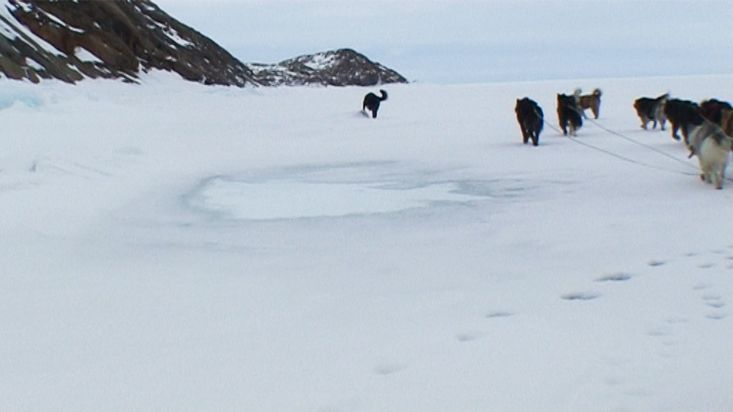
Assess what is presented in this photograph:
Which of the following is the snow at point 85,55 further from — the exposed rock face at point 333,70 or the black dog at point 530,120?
the exposed rock face at point 333,70

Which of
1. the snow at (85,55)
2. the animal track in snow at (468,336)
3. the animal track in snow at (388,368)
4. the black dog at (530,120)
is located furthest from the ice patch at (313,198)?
the snow at (85,55)

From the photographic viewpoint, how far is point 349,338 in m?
3.17

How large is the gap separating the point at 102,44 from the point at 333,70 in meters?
85.5

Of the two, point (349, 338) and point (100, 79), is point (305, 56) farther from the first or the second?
point (349, 338)

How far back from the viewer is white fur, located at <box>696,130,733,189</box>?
648 centimetres

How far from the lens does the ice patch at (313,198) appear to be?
6348mm

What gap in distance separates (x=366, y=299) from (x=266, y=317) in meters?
0.55

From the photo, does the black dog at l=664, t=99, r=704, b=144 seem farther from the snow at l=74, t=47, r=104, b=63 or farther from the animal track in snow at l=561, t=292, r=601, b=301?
the snow at l=74, t=47, r=104, b=63

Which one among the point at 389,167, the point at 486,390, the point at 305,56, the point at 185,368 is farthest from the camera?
the point at 305,56

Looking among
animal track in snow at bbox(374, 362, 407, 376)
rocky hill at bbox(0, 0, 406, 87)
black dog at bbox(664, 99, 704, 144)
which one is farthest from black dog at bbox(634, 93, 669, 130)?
rocky hill at bbox(0, 0, 406, 87)

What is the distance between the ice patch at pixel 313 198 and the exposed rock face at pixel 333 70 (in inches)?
3463

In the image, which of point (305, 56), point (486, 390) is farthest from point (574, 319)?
point (305, 56)

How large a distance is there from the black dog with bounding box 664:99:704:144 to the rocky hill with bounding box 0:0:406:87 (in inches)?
774

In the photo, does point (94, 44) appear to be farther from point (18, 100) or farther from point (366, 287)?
point (366, 287)
